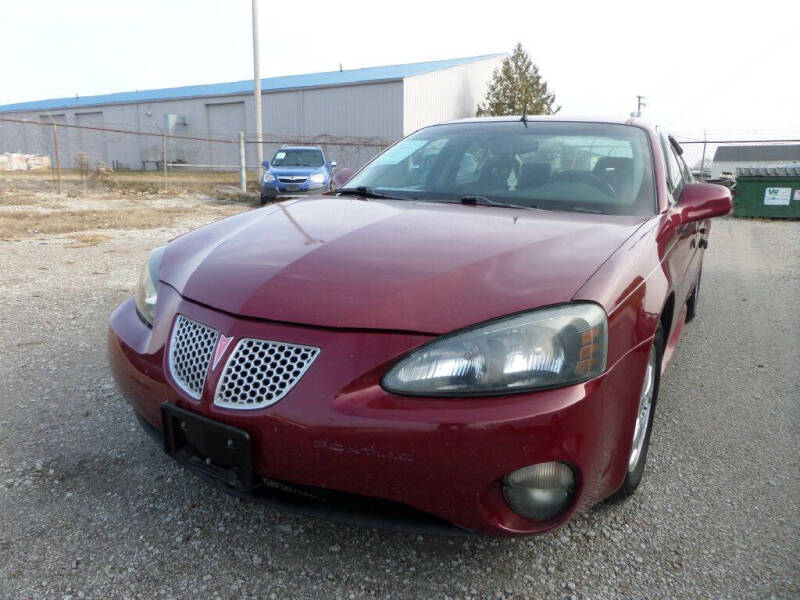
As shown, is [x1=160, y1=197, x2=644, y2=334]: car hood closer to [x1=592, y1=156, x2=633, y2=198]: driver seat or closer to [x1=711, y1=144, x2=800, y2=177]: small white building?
[x1=592, y1=156, x2=633, y2=198]: driver seat

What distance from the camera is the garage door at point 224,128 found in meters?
31.5

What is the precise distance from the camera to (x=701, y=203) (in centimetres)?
271

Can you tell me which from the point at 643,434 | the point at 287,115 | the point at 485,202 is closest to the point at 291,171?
the point at 485,202

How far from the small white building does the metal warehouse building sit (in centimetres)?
4097

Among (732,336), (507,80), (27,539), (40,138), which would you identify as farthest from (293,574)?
(40,138)

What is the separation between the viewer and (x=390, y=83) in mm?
27234

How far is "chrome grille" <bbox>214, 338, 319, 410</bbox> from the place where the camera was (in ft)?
5.35

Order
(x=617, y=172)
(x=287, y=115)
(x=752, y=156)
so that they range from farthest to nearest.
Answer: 1. (x=752, y=156)
2. (x=287, y=115)
3. (x=617, y=172)

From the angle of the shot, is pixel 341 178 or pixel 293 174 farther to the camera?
pixel 293 174

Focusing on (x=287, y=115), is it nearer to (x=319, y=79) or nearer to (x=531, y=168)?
(x=319, y=79)

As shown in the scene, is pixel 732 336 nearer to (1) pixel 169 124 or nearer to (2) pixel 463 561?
(2) pixel 463 561

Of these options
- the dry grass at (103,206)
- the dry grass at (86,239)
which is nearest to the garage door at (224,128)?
the dry grass at (103,206)

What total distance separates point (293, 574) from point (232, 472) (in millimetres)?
378

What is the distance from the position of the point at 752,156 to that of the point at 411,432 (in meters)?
78.6
